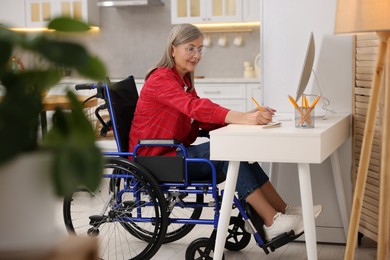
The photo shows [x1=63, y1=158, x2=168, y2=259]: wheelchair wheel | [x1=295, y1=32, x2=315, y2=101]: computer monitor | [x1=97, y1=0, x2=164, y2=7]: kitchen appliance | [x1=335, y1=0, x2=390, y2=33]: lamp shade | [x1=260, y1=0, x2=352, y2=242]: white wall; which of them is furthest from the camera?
[x1=97, y1=0, x2=164, y2=7]: kitchen appliance

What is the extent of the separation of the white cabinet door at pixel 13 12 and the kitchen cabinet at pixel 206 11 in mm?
1525

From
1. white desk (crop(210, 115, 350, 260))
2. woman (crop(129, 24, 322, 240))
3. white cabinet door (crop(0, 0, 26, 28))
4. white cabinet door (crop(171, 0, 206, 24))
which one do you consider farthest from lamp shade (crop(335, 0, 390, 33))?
white cabinet door (crop(0, 0, 26, 28))

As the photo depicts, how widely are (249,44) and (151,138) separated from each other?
12.5 feet

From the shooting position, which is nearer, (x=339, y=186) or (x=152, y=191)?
(x=152, y=191)

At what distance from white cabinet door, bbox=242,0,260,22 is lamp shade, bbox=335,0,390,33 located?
4.00 metres

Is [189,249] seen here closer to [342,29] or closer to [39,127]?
[342,29]

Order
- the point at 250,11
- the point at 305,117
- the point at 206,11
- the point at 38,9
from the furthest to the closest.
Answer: the point at 38,9, the point at 206,11, the point at 250,11, the point at 305,117

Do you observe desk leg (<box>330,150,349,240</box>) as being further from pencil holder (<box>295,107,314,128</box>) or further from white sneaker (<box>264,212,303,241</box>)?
pencil holder (<box>295,107,314,128</box>)

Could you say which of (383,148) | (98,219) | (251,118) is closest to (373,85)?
(383,148)

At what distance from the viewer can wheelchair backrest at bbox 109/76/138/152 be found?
334 centimetres

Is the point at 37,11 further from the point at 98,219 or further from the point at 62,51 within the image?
the point at 62,51

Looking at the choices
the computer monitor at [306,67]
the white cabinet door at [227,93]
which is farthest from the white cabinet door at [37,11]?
the computer monitor at [306,67]

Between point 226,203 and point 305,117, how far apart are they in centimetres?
48

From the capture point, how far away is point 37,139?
0.77 m
